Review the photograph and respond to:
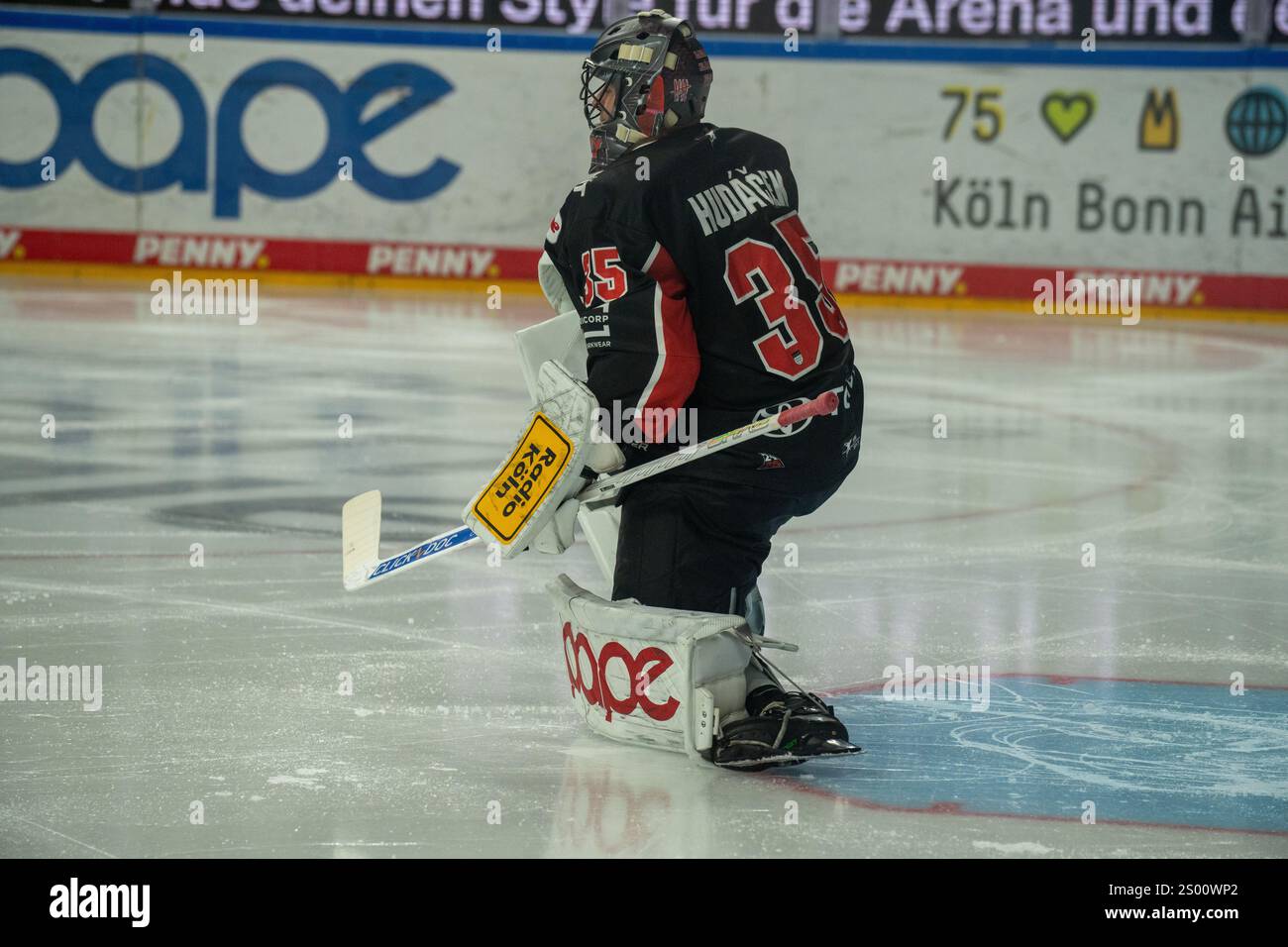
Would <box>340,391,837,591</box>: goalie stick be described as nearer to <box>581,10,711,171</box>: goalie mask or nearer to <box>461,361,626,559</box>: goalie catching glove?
<box>461,361,626,559</box>: goalie catching glove

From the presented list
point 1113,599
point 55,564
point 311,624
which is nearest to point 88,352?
point 55,564

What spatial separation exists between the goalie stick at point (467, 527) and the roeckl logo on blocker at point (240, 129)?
12.8 meters

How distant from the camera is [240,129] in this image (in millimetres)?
16297

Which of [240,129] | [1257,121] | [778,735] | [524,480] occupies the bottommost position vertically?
[778,735]

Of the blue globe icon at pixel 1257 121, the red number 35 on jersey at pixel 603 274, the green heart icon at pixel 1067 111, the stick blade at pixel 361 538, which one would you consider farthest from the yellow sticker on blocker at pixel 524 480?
the blue globe icon at pixel 1257 121

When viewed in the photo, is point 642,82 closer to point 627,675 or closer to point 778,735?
point 627,675

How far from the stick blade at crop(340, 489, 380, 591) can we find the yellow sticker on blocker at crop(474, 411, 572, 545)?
0.37 m

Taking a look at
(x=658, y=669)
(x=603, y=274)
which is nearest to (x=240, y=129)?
(x=603, y=274)

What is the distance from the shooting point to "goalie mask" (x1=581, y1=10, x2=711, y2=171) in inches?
143

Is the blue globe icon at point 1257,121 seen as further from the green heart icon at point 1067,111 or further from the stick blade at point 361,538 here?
the stick blade at point 361,538

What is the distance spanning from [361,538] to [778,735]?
3.41ft

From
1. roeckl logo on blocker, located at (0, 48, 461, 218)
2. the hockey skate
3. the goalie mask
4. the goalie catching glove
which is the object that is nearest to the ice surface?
the hockey skate
